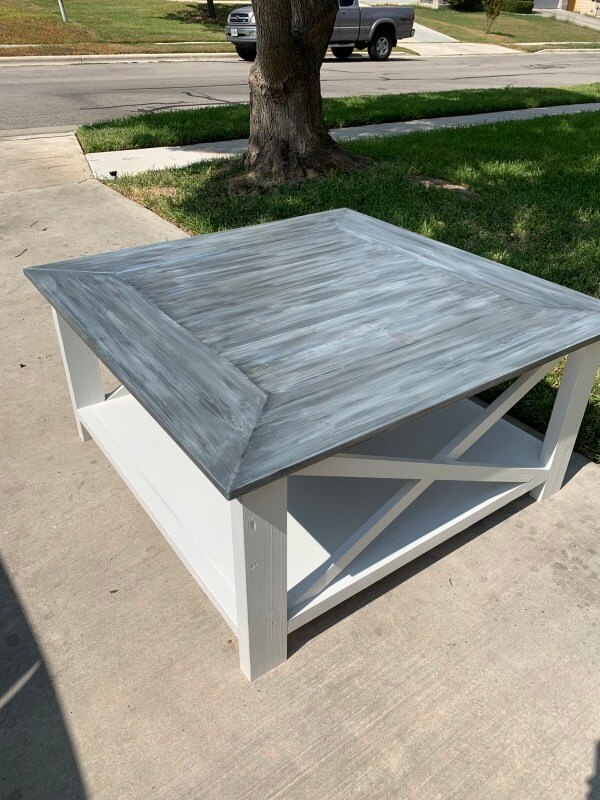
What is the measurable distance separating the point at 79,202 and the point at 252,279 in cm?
439

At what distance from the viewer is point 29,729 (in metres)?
1.75

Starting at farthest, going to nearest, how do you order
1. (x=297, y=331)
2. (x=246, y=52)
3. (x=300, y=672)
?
(x=246, y=52), (x=297, y=331), (x=300, y=672)

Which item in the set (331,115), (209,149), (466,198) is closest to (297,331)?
(466,198)

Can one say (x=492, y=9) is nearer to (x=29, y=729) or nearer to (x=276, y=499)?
(x=276, y=499)

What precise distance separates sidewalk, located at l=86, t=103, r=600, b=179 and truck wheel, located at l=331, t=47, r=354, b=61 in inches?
382

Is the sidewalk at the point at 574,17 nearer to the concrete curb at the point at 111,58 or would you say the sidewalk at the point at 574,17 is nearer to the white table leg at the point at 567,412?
the concrete curb at the point at 111,58

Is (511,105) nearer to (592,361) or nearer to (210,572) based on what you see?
(592,361)

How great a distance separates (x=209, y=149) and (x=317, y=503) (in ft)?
22.0

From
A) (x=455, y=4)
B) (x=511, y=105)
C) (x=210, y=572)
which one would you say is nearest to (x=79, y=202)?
(x=210, y=572)

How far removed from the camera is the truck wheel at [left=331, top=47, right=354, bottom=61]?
17797 millimetres

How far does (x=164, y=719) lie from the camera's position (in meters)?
1.78

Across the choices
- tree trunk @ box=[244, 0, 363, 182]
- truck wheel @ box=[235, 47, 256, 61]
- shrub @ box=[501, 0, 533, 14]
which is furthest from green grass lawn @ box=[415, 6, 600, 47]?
tree trunk @ box=[244, 0, 363, 182]

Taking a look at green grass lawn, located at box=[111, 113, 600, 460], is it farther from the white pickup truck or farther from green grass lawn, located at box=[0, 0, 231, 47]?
green grass lawn, located at box=[0, 0, 231, 47]

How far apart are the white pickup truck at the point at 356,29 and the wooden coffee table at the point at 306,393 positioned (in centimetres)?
1568
